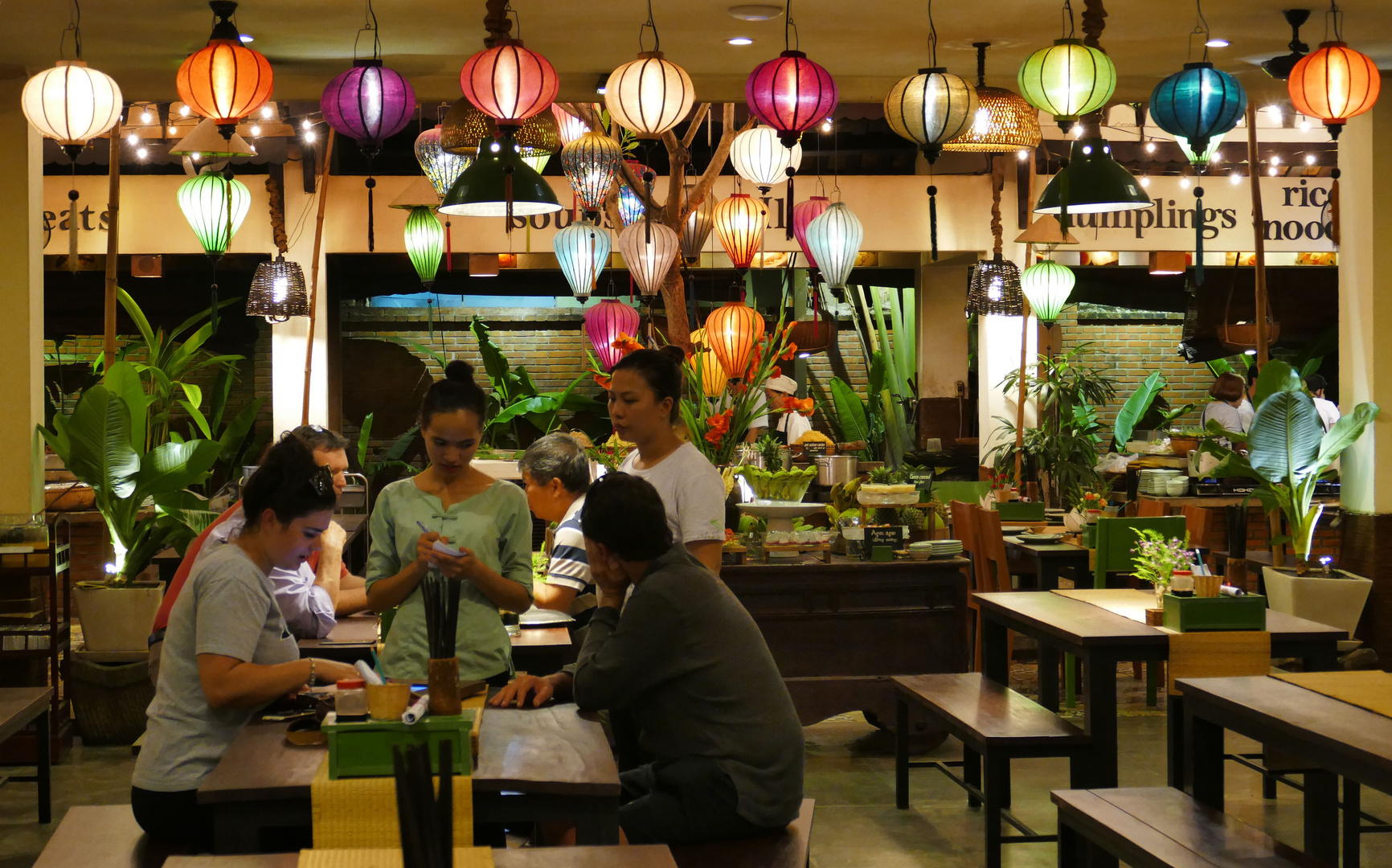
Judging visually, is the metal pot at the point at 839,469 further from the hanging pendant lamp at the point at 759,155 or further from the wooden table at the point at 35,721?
the wooden table at the point at 35,721

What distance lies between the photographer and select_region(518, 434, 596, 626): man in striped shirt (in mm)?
4172

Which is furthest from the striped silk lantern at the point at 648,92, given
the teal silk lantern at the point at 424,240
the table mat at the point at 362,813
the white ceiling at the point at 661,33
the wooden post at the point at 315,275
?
the wooden post at the point at 315,275

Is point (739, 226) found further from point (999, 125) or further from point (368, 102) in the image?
point (368, 102)

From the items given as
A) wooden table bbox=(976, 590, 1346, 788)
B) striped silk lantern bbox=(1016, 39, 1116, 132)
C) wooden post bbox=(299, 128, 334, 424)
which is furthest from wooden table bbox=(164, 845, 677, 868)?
wooden post bbox=(299, 128, 334, 424)

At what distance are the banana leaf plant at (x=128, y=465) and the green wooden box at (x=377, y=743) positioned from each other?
405 centimetres

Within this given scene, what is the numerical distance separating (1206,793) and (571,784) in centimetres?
201

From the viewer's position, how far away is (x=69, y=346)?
12898 mm

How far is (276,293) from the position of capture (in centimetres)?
888

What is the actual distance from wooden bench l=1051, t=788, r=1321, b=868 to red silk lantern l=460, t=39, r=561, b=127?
302 cm

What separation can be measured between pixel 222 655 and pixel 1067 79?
153 inches

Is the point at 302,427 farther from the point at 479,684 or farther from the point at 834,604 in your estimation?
the point at 834,604

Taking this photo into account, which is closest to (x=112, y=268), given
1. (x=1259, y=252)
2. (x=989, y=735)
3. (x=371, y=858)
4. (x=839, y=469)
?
(x=839, y=469)

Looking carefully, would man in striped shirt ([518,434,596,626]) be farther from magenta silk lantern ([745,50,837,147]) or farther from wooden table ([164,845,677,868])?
wooden table ([164,845,677,868])

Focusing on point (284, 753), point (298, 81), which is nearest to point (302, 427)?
point (284, 753)
